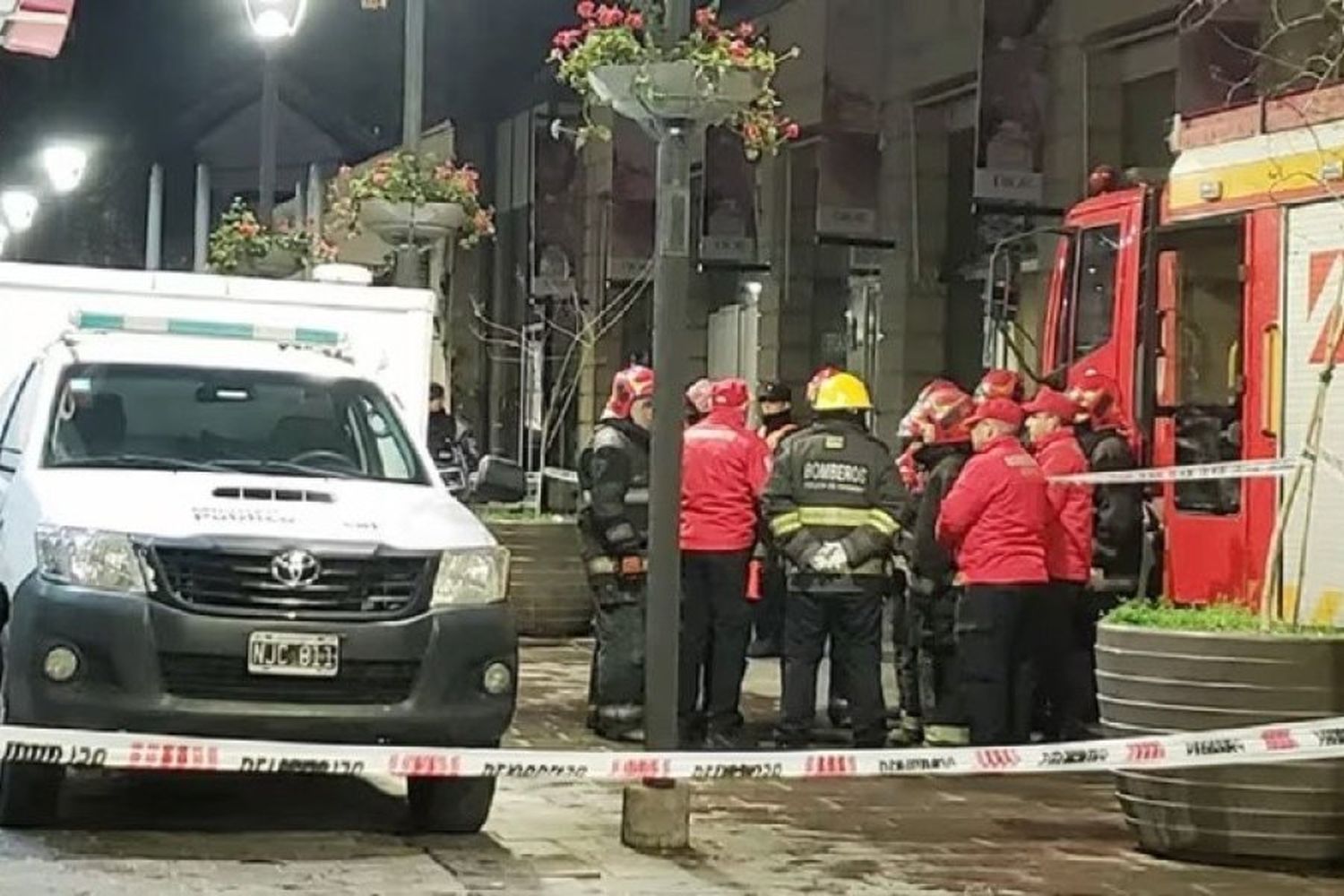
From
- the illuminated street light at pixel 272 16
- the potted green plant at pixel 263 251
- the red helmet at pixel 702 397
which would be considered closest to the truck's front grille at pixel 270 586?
the red helmet at pixel 702 397

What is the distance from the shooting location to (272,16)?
1841 centimetres

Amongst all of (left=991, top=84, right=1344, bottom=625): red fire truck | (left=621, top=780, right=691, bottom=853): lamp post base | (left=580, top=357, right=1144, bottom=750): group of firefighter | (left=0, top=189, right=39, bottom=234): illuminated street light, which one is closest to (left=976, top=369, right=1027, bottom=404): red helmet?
(left=580, top=357, right=1144, bottom=750): group of firefighter

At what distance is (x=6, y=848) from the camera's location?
8.59 m

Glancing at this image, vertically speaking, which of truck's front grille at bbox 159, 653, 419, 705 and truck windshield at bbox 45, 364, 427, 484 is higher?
truck windshield at bbox 45, 364, 427, 484

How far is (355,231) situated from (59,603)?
13.0m

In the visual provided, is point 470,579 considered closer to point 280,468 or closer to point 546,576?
point 280,468

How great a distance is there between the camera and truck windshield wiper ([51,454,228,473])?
947 cm

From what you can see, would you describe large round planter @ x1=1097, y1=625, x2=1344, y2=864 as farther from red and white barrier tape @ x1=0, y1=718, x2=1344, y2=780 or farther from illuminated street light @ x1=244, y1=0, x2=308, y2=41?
illuminated street light @ x1=244, y1=0, x2=308, y2=41

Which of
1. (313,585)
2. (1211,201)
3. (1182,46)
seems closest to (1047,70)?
(1182,46)

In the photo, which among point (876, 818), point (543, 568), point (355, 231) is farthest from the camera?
point (355, 231)

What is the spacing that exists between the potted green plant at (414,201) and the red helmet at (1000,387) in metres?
7.29

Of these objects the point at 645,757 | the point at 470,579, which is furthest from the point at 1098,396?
the point at 645,757

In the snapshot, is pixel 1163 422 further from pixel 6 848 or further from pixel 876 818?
pixel 6 848

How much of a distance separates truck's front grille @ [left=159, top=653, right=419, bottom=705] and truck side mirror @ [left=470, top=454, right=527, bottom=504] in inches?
69.8
